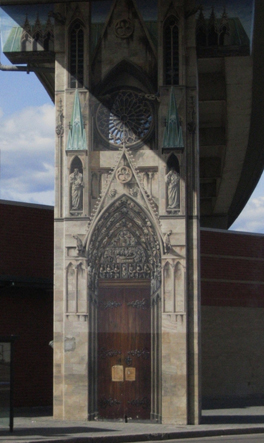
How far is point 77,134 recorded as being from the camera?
1001 inches

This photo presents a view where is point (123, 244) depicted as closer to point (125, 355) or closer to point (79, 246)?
point (79, 246)

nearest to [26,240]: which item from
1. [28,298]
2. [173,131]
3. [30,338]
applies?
[28,298]

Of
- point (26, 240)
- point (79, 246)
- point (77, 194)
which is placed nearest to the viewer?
point (79, 246)

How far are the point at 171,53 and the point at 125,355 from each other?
8244 millimetres

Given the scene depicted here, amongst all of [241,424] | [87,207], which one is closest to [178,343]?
[241,424]

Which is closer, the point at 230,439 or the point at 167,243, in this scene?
the point at 230,439

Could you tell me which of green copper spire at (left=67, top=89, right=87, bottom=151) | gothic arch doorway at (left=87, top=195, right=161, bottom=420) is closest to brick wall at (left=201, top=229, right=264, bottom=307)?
gothic arch doorway at (left=87, top=195, right=161, bottom=420)

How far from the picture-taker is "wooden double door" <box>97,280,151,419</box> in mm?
24734

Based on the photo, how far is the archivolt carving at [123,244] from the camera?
25.0m

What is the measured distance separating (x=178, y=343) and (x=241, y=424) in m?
2.72

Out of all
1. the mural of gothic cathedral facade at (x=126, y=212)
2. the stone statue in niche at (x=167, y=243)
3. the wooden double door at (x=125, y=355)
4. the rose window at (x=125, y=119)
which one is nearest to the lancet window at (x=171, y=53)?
the mural of gothic cathedral facade at (x=126, y=212)

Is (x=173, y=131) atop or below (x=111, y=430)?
atop

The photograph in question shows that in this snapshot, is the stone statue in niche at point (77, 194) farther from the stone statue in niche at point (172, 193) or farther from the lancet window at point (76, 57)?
the lancet window at point (76, 57)

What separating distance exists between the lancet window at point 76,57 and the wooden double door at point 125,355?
5.88 m
